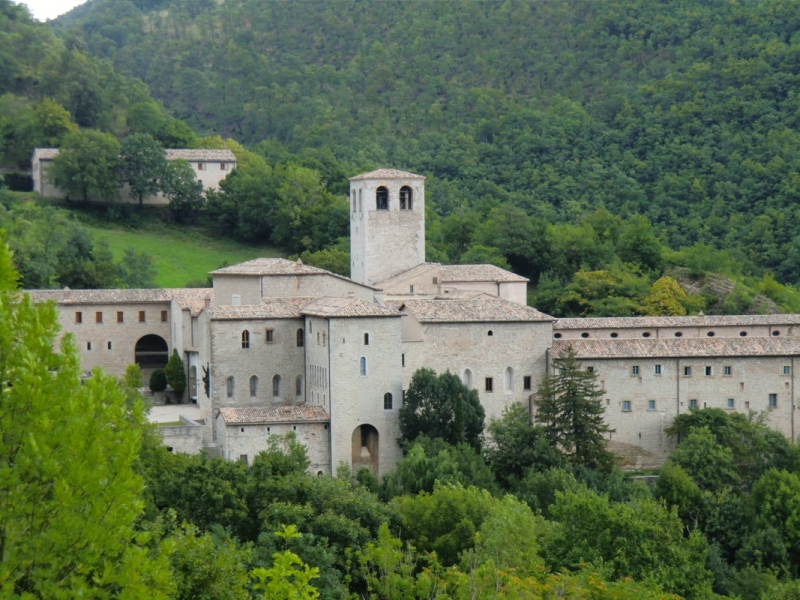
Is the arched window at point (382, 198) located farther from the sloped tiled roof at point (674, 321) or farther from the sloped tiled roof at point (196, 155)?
the sloped tiled roof at point (196, 155)

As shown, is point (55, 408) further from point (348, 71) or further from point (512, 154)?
point (348, 71)

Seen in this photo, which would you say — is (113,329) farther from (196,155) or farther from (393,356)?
(196,155)

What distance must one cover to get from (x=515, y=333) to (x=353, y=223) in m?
10.7

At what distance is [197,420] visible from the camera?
4506 centimetres

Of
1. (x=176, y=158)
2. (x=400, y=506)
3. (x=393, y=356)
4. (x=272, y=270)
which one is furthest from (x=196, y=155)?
(x=400, y=506)

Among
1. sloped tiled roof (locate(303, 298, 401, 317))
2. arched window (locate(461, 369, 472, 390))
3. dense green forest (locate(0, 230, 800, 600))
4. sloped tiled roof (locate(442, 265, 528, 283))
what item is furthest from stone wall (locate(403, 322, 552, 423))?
sloped tiled roof (locate(442, 265, 528, 283))

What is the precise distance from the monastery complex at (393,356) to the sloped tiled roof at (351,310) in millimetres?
66

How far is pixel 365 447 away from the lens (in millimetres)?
43625

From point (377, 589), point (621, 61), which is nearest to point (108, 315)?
point (377, 589)

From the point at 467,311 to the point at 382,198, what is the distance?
29.4 feet

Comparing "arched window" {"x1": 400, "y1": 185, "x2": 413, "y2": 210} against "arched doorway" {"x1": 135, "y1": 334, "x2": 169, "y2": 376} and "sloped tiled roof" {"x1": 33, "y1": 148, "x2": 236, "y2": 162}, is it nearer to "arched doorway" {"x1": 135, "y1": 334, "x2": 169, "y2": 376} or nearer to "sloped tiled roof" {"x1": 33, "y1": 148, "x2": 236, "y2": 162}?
"arched doorway" {"x1": 135, "y1": 334, "x2": 169, "y2": 376}

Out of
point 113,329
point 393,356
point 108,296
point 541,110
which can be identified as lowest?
point 393,356

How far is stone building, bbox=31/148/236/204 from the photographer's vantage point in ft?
250

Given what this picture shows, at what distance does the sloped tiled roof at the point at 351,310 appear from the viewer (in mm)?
43188
